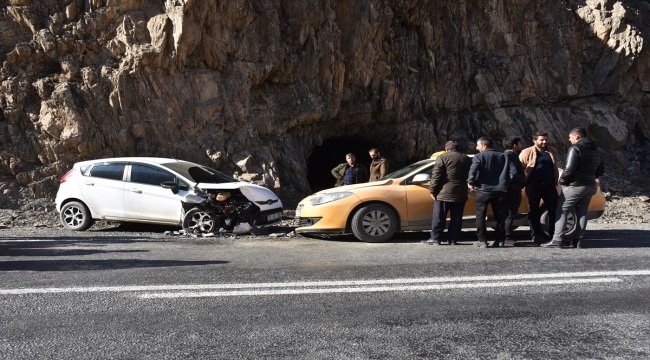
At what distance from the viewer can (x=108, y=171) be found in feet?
34.3

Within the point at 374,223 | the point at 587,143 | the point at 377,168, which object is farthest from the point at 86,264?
the point at 587,143

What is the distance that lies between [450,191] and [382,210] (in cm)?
120

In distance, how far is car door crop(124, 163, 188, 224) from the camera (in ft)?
32.7

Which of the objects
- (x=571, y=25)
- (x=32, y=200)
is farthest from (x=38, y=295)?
(x=571, y=25)

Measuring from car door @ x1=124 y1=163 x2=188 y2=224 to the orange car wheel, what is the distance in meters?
3.50

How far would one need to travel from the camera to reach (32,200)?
1307 cm

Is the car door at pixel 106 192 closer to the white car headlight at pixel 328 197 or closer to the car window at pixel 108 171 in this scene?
the car window at pixel 108 171

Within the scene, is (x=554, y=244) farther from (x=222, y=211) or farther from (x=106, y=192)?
(x=106, y=192)

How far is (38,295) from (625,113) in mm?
21469

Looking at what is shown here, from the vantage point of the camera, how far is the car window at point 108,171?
10.4 m

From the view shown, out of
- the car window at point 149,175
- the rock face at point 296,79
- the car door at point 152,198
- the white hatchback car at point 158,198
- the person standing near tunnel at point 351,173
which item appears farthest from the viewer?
the rock face at point 296,79

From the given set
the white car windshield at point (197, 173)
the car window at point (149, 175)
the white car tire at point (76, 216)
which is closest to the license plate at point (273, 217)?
the white car windshield at point (197, 173)

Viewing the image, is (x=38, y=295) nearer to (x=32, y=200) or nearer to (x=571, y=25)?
(x=32, y=200)

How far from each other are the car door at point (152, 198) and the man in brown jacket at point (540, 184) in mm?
6131
